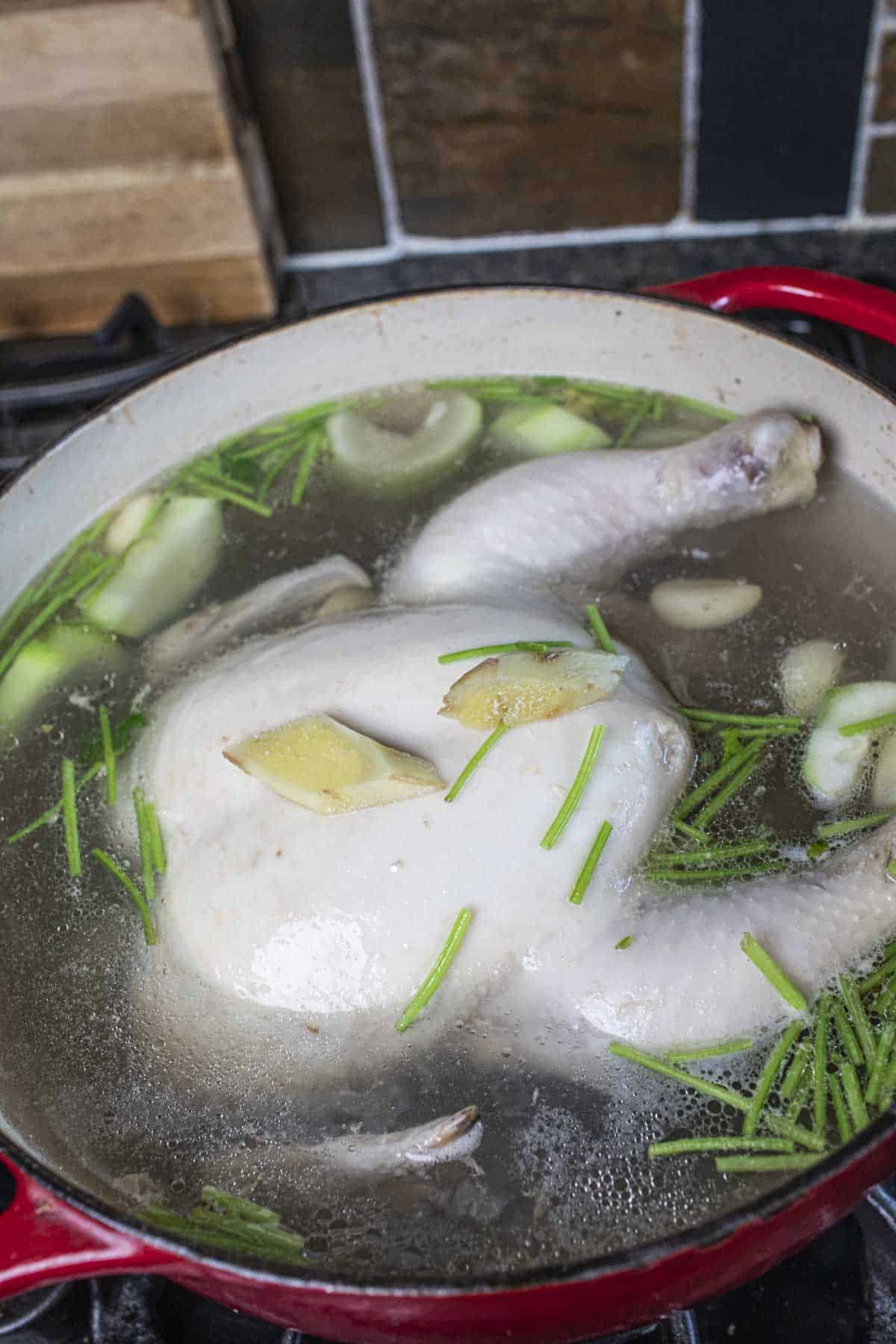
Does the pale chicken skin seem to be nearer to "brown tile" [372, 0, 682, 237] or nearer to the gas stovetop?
the gas stovetop

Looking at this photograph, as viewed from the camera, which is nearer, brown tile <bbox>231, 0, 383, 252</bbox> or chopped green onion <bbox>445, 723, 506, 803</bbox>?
chopped green onion <bbox>445, 723, 506, 803</bbox>

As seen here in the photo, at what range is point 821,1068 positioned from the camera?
2.81 feet

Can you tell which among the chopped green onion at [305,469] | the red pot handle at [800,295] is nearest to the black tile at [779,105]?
the red pot handle at [800,295]

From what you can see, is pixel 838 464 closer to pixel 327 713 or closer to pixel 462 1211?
pixel 327 713

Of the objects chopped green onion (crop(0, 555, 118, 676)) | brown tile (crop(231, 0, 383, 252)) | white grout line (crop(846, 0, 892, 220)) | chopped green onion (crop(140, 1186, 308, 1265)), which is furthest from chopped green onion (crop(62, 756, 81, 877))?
white grout line (crop(846, 0, 892, 220))

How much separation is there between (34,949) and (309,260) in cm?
139

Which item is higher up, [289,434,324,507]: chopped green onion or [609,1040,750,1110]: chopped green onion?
[289,434,324,507]: chopped green onion

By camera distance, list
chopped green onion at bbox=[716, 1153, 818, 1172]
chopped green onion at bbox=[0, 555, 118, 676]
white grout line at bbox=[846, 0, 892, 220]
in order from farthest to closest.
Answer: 1. white grout line at bbox=[846, 0, 892, 220]
2. chopped green onion at bbox=[0, 555, 118, 676]
3. chopped green onion at bbox=[716, 1153, 818, 1172]

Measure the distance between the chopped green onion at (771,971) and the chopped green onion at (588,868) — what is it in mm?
127

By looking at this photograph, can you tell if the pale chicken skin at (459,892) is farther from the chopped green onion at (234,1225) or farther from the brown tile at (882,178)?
the brown tile at (882,178)

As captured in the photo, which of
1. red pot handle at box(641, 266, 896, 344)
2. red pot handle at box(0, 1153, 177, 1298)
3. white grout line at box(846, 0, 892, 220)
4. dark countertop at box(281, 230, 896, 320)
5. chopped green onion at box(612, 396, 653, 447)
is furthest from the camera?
dark countertop at box(281, 230, 896, 320)

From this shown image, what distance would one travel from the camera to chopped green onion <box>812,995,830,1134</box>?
835 mm

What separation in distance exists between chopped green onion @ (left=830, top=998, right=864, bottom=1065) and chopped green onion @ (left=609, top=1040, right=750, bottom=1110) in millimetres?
83

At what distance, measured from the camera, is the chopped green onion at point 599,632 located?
108 cm
